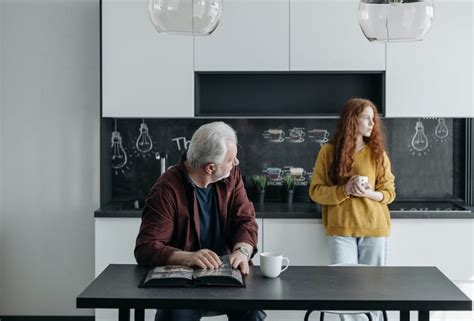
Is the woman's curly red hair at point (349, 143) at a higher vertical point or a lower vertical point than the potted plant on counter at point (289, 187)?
higher

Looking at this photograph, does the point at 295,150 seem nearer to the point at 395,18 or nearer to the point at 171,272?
the point at 171,272

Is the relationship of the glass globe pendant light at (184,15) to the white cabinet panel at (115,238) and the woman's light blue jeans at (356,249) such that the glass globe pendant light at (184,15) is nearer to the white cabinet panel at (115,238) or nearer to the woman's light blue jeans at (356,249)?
the woman's light blue jeans at (356,249)

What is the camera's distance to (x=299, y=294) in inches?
107

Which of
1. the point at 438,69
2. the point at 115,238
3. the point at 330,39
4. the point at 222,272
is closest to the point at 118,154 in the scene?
the point at 115,238

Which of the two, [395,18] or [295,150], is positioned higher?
[395,18]

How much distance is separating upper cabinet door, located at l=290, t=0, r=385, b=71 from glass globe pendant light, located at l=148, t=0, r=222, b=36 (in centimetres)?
209

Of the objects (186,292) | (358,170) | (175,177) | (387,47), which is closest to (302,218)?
(358,170)

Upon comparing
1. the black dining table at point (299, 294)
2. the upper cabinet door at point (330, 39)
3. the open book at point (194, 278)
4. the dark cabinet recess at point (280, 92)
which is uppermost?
the upper cabinet door at point (330, 39)

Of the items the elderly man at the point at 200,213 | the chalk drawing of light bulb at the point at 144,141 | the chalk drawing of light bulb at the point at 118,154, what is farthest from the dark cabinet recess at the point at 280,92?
the elderly man at the point at 200,213

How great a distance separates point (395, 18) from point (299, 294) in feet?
3.33

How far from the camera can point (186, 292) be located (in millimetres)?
2758

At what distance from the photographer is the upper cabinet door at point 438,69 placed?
4703 millimetres

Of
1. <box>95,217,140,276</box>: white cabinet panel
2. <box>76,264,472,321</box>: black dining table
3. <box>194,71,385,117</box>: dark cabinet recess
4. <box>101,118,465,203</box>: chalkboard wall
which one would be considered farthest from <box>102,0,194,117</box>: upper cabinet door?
<box>76,264,472,321</box>: black dining table

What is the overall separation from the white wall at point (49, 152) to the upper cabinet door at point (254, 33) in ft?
2.97
